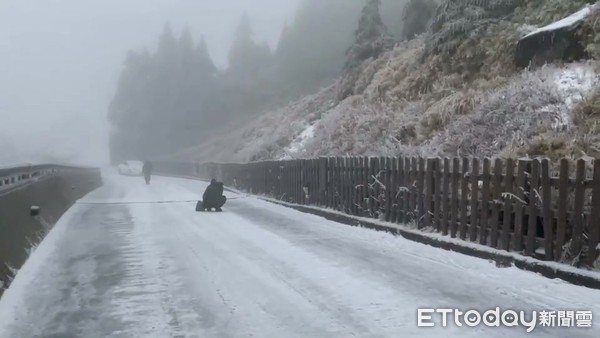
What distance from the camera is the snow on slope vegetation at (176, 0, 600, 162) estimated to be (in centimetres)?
1179

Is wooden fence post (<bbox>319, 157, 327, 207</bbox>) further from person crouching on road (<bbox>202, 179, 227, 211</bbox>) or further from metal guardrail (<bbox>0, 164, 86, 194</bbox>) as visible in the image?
metal guardrail (<bbox>0, 164, 86, 194</bbox>)

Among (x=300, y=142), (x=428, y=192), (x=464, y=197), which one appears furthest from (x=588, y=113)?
(x=300, y=142)

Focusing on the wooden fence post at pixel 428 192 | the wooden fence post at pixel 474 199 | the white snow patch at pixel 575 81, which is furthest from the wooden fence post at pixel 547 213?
the white snow patch at pixel 575 81

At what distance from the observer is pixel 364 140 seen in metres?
20.6

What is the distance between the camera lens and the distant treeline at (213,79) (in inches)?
2826

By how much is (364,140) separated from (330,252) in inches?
443

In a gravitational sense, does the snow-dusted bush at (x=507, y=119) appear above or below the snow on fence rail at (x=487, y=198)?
above

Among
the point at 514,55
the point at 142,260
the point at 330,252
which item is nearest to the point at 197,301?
the point at 142,260

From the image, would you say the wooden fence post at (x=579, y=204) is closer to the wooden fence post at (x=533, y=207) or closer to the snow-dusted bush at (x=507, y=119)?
the wooden fence post at (x=533, y=207)

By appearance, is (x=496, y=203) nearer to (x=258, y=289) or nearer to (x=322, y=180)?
(x=258, y=289)

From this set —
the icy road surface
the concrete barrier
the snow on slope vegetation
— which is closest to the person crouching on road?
the concrete barrier

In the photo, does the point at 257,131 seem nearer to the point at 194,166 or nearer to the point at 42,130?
the point at 194,166

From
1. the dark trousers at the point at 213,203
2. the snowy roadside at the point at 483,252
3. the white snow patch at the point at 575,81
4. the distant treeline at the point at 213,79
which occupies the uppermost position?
the distant treeline at the point at 213,79

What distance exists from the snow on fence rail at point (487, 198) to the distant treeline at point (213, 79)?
51.4 metres
